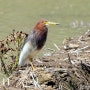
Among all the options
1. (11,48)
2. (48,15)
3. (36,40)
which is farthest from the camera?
(48,15)

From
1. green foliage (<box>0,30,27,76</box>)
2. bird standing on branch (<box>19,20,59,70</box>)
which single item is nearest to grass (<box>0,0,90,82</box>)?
green foliage (<box>0,30,27,76</box>)

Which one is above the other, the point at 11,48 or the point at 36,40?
the point at 36,40

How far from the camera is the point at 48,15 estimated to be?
65.3ft

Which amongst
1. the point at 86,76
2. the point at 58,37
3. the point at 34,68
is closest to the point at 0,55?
the point at 34,68

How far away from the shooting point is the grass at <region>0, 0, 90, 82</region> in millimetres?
16434

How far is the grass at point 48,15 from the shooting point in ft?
53.9

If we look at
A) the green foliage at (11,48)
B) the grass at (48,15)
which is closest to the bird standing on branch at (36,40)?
the green foliage at (11,48)

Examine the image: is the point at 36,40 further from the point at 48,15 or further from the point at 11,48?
the point at 48,15

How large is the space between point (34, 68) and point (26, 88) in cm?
55

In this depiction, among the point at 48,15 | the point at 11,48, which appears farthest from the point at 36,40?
the point at 48,15

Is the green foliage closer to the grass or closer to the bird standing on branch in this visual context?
the bird standing on branch

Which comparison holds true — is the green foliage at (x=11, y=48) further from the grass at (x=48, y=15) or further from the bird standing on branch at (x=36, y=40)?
the grass at (x=48, y=15)

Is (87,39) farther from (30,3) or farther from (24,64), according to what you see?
(30,3)

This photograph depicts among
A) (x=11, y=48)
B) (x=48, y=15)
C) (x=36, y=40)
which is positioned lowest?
(x=48, y=15)
